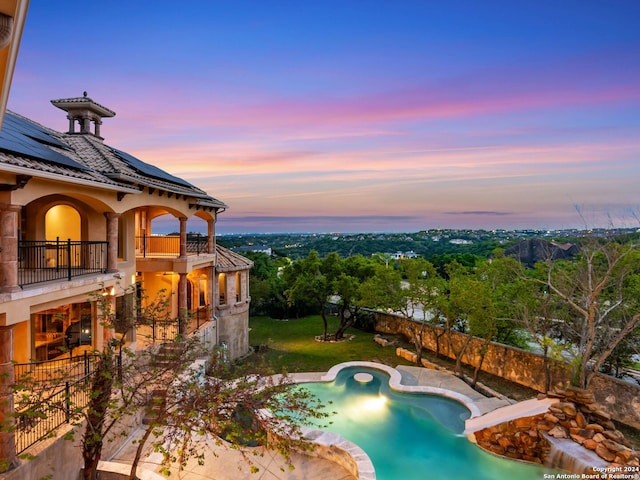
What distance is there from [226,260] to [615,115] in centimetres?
2349

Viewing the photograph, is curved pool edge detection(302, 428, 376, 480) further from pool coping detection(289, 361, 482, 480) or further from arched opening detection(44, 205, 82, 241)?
arched opening detection(44, 205, 82, 241)

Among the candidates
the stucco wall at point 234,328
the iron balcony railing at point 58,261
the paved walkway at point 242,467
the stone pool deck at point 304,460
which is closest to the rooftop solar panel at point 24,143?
the iron balcony railing at point 58,261

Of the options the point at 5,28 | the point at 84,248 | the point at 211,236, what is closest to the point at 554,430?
the point at 5,28

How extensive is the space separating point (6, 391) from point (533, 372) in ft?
63.1

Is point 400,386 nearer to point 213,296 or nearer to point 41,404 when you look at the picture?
point 213,296

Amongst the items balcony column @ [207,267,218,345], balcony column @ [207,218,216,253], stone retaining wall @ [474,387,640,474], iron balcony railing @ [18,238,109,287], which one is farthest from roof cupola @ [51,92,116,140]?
stone retaining wall @ [474,387,640,474]

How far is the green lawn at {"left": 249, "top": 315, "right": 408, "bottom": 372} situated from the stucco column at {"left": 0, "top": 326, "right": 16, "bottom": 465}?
10.1m

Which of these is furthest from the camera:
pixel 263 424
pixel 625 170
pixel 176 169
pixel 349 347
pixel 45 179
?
pixel 176 169

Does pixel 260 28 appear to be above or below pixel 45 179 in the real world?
above

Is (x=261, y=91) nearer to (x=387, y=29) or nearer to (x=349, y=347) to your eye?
(x=387, y=29)

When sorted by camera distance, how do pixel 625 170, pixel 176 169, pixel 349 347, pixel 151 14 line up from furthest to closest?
1. pixel 176 169
2. pixel 625 170
3. pixel 349 347
4. pixel 151 14

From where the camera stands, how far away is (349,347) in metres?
23.7

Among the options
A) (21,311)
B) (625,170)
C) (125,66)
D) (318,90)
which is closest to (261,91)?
(318,90)

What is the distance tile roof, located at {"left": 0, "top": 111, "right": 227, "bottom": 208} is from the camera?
8430 mm
